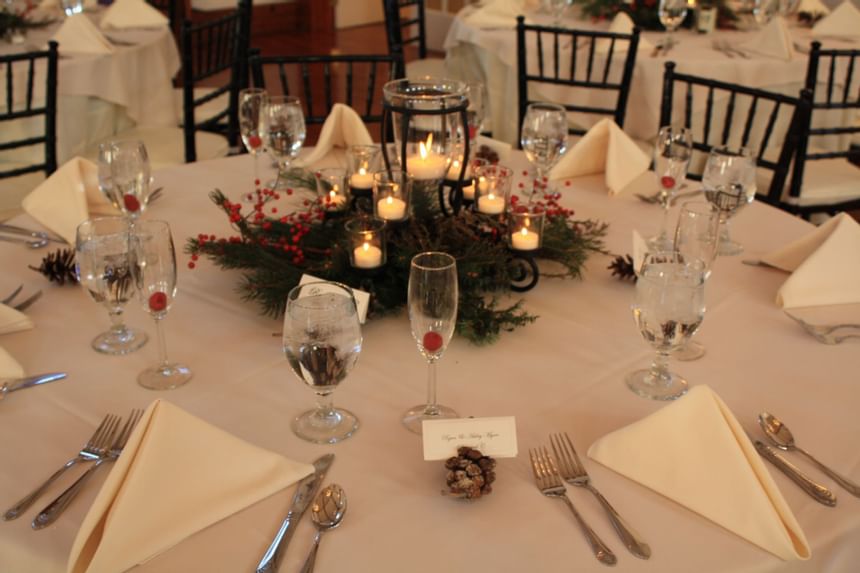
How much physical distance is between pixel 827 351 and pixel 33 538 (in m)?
1.11

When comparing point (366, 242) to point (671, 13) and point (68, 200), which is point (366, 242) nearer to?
point (68, 200)

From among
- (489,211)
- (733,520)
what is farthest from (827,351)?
(489,211)

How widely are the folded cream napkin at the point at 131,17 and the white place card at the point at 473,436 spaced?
10.0 feet

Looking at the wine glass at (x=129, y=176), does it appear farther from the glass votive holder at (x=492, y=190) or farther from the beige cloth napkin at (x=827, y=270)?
the beige cloth napkin at (x=827, y=270)

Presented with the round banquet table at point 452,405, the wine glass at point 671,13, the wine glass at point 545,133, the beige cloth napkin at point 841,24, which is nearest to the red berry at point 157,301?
the round banquet table at point 452,405

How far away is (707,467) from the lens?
3.17 feet

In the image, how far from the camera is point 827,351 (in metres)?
1.27

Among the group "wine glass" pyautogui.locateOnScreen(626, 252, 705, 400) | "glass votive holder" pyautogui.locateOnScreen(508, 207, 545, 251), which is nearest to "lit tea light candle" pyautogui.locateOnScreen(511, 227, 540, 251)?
"glass votive holder" pyautogui.locateOnScreen(508, 207, 545, 251)

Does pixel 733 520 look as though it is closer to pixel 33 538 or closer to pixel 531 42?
pixel 33 538

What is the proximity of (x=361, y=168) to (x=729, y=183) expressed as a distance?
714 mm

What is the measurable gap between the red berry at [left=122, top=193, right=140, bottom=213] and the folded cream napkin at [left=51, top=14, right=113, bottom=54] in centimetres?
165

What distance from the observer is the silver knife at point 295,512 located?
84 cm

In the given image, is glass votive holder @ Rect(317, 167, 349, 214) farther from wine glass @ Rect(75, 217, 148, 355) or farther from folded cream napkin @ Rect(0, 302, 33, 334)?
folded cream napkin @ Rect(0, 302, 33, 334)

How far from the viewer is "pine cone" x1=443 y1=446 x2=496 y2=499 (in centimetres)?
92
